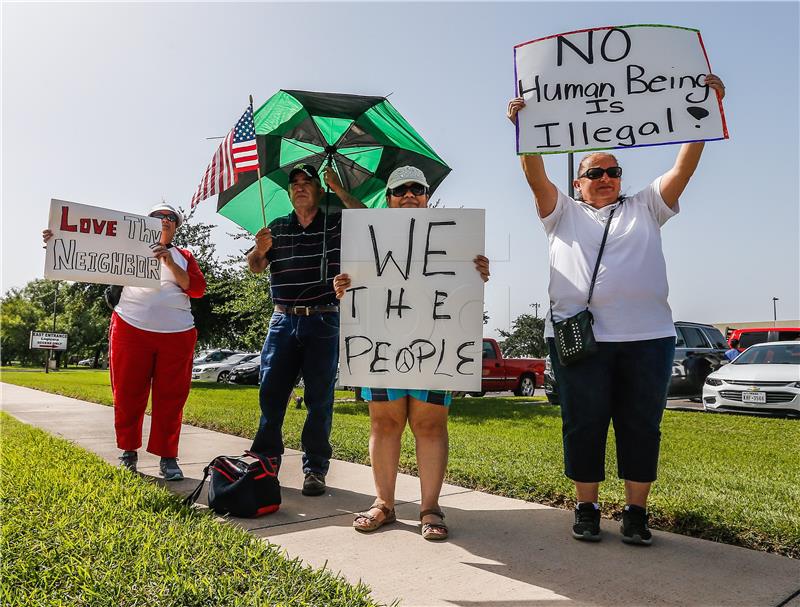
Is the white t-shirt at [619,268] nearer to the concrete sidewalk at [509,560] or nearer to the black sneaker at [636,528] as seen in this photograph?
the black sneaker at [636,528]

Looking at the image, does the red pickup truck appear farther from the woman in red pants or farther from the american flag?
the american flag

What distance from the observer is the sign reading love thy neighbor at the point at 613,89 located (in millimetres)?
3312

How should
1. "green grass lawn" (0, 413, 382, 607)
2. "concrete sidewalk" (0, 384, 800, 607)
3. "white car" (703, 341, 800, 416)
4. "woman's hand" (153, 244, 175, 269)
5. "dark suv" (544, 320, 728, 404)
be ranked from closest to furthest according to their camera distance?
1. "green grass lawn" (0, 413, 382, 607)
2. "concrete sidewalk" (0, 384, 800, 607)
3. "woman's hand" (153, 244, 175, 269)
4. "white car" (703, 341, 800, 416)
5. "dark suv" (544, 320, 728, 404)

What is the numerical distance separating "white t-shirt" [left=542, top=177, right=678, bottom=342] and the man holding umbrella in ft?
5.03

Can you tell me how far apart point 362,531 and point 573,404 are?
1.32 metres

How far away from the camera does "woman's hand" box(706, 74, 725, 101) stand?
3275 millimetres

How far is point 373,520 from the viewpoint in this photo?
348 centimetres

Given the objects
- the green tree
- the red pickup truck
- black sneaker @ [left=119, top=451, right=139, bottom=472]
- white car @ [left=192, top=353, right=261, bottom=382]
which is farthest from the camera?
the green tree

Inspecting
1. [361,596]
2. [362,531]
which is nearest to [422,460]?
[362,531]

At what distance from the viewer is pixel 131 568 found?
2.63m

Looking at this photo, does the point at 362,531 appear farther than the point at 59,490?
No

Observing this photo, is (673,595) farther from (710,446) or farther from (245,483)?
(710,446)

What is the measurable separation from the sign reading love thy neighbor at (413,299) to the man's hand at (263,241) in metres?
0.87

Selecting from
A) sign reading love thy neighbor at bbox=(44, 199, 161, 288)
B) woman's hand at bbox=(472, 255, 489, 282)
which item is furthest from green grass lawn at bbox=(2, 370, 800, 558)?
sign reading love thy neighbor at bbox=(44, 199, 161, 288)
